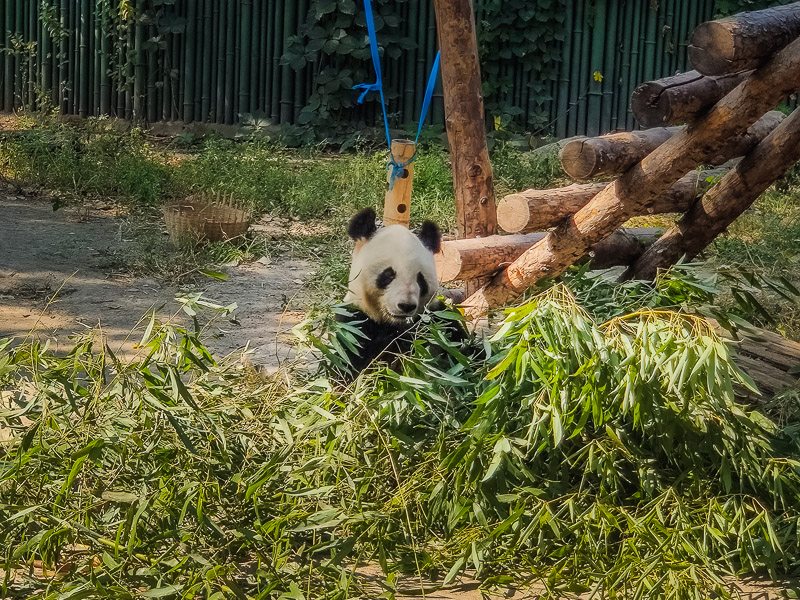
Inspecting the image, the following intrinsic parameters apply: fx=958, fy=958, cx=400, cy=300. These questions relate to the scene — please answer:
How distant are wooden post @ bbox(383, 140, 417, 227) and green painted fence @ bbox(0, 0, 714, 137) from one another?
21.1 feet

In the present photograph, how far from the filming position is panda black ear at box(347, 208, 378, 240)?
13.2 feet

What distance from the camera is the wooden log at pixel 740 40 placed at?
146 inches

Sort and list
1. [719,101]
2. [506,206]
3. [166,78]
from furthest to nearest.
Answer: [166,78]
[506,206]
[719,101]

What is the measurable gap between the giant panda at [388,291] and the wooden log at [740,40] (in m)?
1.35

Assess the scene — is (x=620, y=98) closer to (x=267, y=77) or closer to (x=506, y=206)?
(x=267, y=77)

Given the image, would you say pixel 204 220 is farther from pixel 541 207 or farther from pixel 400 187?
pixel 541 207

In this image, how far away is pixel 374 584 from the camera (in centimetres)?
284

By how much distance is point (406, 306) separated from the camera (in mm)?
3693

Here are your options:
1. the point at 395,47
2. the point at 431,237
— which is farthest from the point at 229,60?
the point at 431,237

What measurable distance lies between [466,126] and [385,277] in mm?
2044

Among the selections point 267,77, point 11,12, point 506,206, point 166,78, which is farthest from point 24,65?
point 506,206

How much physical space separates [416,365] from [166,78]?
33.1 ft

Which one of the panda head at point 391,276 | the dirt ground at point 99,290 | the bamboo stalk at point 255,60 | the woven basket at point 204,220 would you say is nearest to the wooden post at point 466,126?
the dirt ground at point 99,290

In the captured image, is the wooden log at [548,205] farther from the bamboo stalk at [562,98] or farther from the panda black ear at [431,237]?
the bamboo stalk at [562,98]
